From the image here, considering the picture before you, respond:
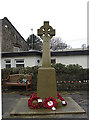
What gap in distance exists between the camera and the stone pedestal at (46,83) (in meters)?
4.11

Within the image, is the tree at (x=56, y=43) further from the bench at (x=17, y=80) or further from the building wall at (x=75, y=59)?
the bench at (x=17, y=80)

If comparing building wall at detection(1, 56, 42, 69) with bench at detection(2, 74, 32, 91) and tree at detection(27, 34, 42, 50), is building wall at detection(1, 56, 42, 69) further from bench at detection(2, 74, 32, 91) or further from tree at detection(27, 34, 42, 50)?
tree at detection(27, 34, 42, 50)

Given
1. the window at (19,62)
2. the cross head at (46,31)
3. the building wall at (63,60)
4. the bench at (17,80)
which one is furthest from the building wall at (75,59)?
the cross head at (46,31)

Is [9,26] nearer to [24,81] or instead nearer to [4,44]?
[4,44]

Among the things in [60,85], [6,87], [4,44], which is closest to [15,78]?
[6,87]

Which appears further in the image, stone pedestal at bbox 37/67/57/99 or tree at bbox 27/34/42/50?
tree at bbox 27/34/42/50

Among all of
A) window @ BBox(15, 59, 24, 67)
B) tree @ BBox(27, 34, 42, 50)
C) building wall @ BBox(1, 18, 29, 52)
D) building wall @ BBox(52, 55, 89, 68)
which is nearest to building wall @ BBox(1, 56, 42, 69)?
window @ BBox(15, 59, 24, 67)

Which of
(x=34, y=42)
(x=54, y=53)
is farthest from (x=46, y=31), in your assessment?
(x=34, y=42)

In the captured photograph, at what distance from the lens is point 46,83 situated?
4.12 meters

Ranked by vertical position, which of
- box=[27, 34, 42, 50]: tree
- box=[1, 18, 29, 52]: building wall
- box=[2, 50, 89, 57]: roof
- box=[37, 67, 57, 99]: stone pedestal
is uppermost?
box=[27, 34, 42, 50]: tree

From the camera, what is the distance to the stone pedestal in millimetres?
4113

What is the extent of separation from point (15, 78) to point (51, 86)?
5.34 m

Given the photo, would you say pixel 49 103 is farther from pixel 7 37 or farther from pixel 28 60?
pixel 7 37

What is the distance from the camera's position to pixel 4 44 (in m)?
15.4
